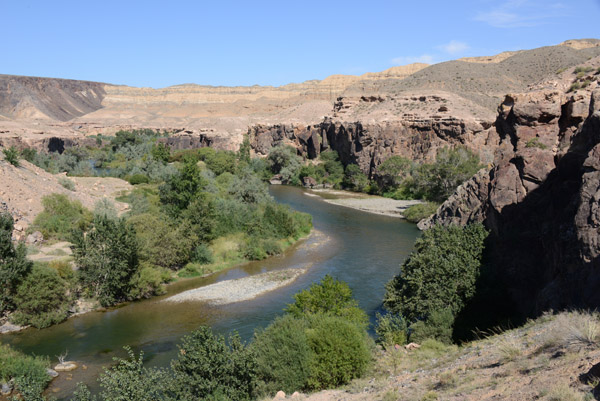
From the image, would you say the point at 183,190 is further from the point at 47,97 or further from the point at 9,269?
the point at 47,97

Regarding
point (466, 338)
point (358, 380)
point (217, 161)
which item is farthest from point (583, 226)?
point (217, 161)

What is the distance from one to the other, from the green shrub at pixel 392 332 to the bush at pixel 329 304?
723 mm

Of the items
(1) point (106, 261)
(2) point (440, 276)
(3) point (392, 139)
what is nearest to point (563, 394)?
(2) point (440, 276)

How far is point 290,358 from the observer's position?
1411 cm

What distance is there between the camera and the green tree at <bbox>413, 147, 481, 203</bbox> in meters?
47.0

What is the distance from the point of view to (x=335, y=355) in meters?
14.3

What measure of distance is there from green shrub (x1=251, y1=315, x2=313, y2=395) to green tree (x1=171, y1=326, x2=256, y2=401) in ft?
2.36

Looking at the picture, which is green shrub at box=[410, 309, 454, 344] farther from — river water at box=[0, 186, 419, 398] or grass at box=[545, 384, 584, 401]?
grass at box=[545, 384, 584, 401]

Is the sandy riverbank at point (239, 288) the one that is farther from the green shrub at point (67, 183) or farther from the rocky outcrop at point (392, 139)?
the rocky outcrop at point (392, 139)

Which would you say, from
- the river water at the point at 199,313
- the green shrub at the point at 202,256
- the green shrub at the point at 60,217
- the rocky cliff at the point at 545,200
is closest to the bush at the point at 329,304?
the river water at the point at 199,313

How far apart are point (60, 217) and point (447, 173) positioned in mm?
33941

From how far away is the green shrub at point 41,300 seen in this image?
2166 cm

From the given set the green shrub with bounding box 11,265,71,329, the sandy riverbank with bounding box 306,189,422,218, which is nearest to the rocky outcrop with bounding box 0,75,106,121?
the sandy riverbank with bounding box 306,189,422,218

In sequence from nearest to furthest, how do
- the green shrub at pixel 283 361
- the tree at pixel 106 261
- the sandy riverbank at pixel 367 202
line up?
the green shrub at pixel 283 361 < the tree at pixel 106 261 < the sandy riverbank at pixel 367 202
